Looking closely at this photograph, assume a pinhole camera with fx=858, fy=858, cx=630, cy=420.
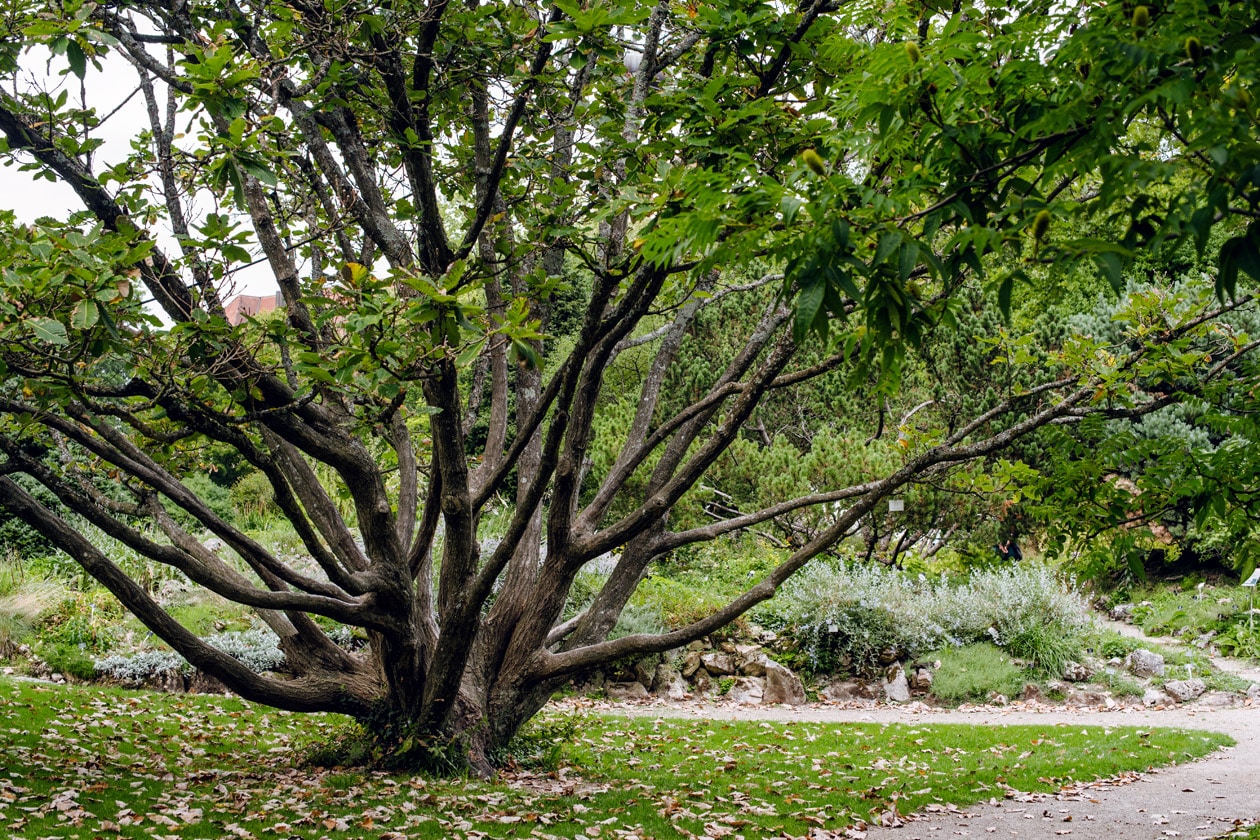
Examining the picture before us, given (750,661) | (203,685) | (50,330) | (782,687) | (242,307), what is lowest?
(782,687)

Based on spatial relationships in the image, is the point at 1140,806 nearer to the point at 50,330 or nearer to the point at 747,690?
the point at 747,690

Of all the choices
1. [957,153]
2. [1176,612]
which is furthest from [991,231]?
[1176,612]

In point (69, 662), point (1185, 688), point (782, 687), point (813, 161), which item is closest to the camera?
point (813, 161)

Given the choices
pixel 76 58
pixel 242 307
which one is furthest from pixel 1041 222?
pixel 242 307

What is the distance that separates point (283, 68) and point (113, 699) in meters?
6.92

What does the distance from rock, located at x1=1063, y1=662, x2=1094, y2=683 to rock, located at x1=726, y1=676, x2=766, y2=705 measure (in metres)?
4.11

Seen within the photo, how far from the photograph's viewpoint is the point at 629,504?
14.7m

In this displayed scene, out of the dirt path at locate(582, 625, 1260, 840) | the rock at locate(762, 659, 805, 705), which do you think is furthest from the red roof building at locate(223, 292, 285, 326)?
the rock at locate(762, 659, 805, 705)

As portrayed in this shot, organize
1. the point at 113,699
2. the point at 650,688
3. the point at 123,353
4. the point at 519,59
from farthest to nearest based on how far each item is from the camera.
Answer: the point at 650,688 → the point at 113,699 → the point at 519,59 → the point at 123,353

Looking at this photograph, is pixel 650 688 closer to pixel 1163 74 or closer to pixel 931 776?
pixel 931 776

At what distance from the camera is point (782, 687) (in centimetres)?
1161

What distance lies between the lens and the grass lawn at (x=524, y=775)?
4969 mm

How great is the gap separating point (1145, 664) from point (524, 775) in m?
9.53

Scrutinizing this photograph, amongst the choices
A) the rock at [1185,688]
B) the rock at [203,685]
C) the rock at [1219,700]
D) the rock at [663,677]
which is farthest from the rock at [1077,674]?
the rock at [203,685]
